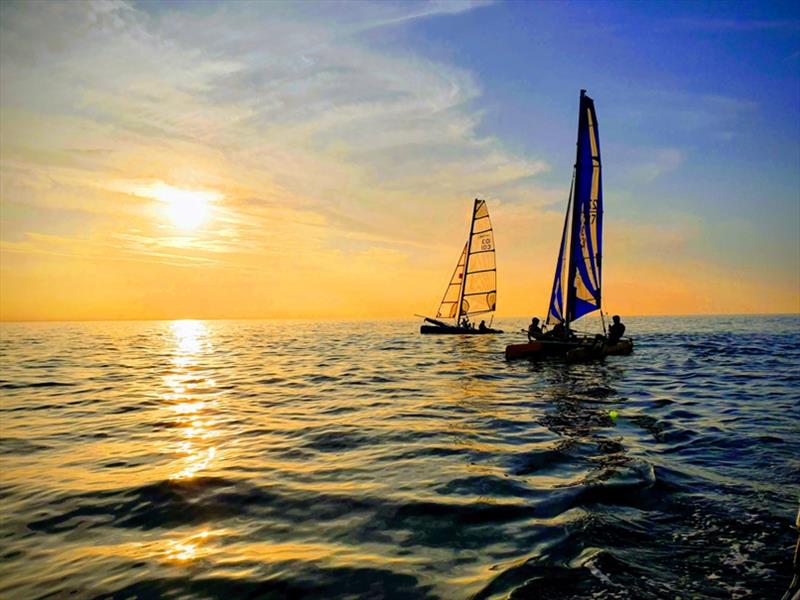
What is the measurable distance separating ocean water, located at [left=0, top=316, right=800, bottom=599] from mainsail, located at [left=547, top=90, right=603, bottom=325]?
50.7 feet

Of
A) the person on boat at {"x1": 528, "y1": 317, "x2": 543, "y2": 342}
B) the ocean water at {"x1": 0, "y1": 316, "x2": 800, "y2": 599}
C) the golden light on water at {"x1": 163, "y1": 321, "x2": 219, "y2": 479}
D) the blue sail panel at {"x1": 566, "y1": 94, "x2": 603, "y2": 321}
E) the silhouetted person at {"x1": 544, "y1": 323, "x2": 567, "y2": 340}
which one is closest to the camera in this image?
the ocean water at {"x1": 0, "y1": 316, "x2": 800, "y2": 599}

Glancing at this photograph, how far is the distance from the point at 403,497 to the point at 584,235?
93.8 feet

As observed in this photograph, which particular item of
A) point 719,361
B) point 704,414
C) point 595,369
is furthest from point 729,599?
point 719,361

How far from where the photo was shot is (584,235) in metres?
32.1

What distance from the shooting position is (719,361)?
2873cm

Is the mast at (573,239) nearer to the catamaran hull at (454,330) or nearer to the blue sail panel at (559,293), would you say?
the blue sail panel at (559,293)

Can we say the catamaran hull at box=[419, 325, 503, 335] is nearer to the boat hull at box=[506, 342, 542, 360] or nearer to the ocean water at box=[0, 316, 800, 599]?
the boat hull at box=[506, 342, 542, 360]

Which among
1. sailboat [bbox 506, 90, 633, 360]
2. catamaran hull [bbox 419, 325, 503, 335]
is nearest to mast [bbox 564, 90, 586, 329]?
sailboat [bbox 506, 90, 633, 360]

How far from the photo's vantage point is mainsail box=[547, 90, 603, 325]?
31.4 metres

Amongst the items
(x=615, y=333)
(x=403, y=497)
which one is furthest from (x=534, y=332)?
(x=403, y=497)

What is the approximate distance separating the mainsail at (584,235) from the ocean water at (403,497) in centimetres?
1544

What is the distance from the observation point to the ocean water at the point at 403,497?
4.93 m

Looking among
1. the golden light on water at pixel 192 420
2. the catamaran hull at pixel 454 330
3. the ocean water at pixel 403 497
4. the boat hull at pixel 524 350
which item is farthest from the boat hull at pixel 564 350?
the catamaran hull at pixel 454 330

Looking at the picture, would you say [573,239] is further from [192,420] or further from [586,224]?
[192,420]
